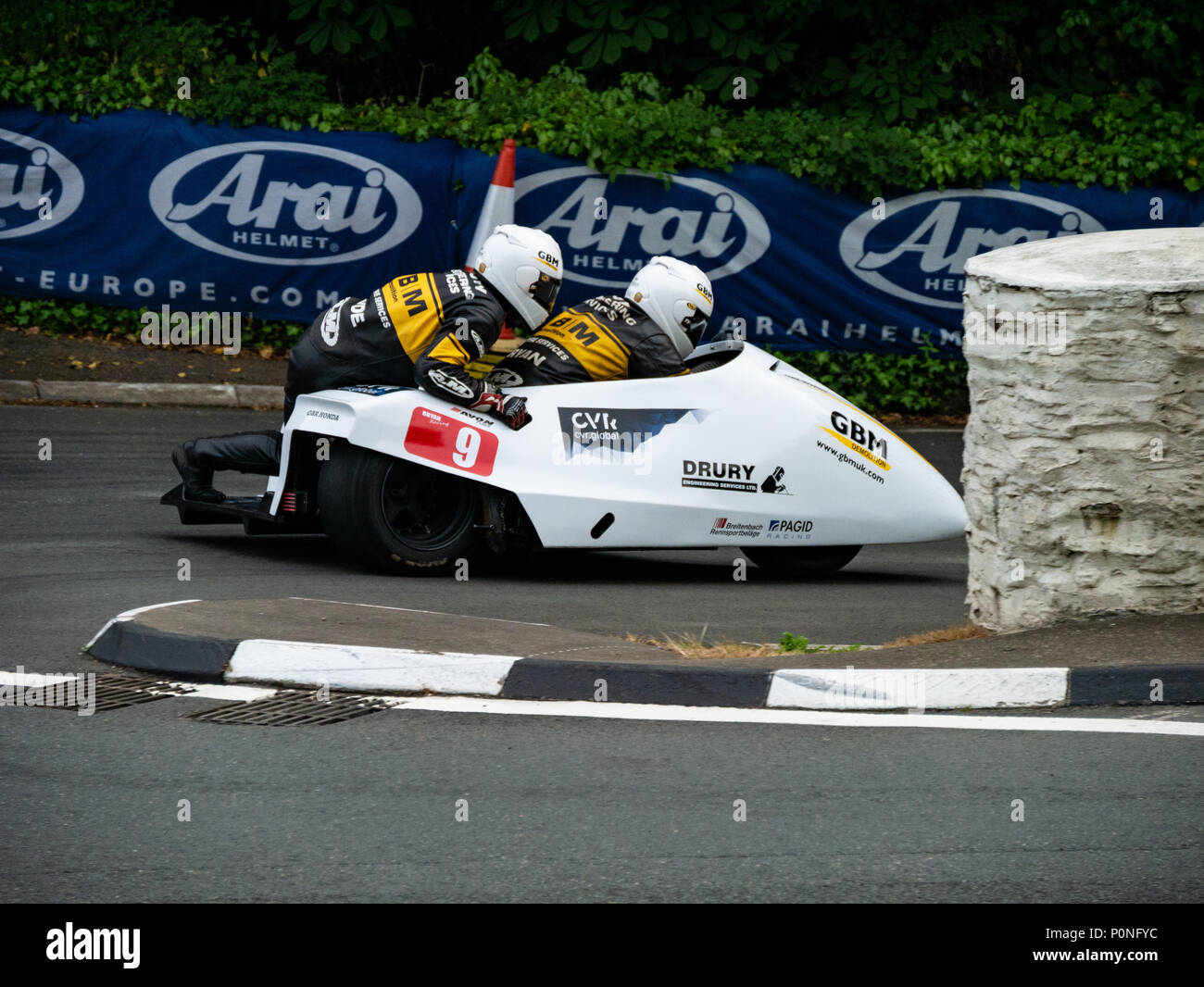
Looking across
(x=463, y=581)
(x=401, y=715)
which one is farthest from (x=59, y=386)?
(x=401, y=715)

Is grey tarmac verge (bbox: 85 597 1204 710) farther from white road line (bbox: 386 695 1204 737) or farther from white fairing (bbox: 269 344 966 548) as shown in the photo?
white fairing (bbox: 269 344 966 548)

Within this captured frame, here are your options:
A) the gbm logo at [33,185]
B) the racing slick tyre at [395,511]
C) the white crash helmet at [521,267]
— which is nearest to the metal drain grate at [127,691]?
the racing slick tyre at [395,511]

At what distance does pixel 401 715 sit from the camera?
517 cm

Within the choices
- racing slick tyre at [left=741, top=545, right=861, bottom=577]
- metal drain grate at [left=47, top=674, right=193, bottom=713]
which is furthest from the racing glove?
metal drain grate at [left=47, top=674, right=193, bottom=713]

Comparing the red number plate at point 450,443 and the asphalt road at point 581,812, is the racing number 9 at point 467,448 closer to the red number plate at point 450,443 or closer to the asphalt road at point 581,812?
the red number plate at point 450,443

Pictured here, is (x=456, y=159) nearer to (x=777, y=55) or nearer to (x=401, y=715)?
(x=777, y=55)

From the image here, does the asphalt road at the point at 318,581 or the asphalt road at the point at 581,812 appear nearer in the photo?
the asphalt road at the point at 581,812

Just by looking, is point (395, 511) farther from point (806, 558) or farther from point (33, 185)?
point (33, 185)

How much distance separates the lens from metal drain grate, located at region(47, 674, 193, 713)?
17.4ft

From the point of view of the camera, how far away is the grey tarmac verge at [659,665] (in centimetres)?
525

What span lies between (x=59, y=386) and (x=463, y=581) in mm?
6634

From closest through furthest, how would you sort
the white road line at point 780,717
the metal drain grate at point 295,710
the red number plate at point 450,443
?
the white road line at point 780,717 → the metal drain grate at point 295,710 → the red number plate at point 450,443

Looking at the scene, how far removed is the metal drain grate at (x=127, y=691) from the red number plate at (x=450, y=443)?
7.95ft

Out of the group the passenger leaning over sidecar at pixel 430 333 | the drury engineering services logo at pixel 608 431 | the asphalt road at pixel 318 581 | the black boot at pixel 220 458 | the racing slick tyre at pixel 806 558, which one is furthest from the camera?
the racing slick tyre at pixel 806 558
